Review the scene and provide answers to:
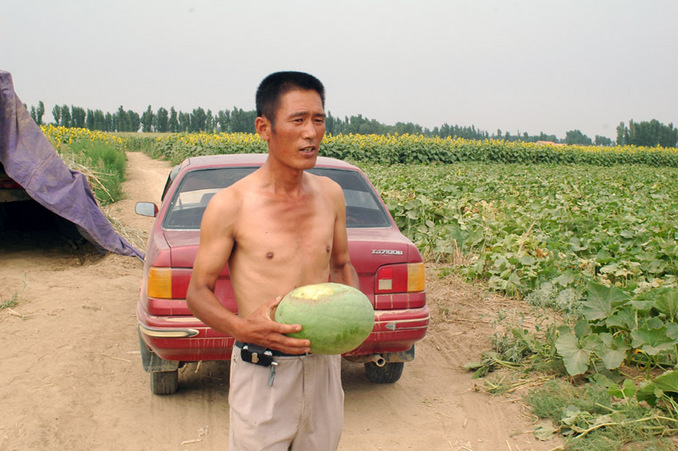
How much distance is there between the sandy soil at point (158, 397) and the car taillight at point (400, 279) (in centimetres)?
92

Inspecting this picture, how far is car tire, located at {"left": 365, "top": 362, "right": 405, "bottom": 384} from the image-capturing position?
4391mm

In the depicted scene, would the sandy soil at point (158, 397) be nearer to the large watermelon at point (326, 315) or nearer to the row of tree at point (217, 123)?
the large watermelon at point (326, 315)

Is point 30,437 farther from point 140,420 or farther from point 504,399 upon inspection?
point 504,399

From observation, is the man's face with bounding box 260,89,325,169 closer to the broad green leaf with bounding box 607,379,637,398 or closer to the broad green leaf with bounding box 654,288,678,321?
the broad green leaf with bounding box 607,379,637,398

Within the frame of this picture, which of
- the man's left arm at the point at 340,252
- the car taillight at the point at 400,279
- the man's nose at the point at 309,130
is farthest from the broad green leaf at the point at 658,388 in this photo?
the man's nose at the point at 309,130

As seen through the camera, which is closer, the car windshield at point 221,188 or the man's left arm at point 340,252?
the man's left arm at point 340,252

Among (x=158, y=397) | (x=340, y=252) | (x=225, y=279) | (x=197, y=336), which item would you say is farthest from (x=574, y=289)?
(x=340, y=252)

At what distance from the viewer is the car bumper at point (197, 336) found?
3.44 metres

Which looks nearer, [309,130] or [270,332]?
[270,332]

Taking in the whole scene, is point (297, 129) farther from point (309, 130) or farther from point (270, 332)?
point (270, 332)

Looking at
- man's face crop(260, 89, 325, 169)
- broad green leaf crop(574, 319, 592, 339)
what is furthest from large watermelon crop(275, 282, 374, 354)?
broad green leaf crop(574, 319, 592, 339)

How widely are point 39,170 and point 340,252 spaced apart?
20.1ft

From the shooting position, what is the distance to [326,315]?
187cm

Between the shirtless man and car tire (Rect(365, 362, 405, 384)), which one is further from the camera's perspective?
car tire (Rect(365, 362, 405, 384))
